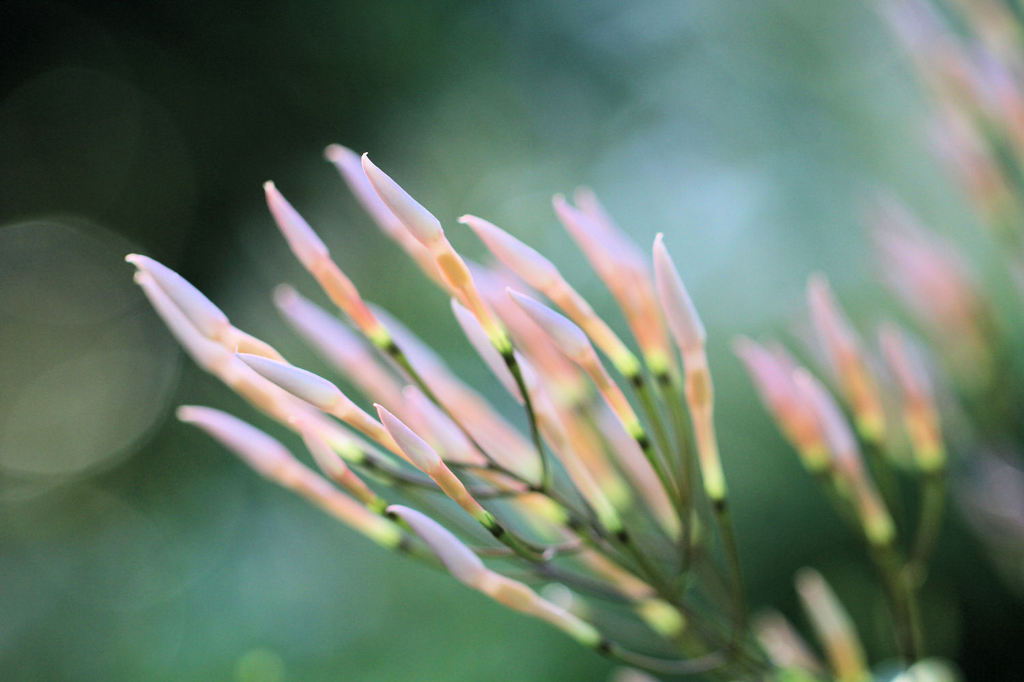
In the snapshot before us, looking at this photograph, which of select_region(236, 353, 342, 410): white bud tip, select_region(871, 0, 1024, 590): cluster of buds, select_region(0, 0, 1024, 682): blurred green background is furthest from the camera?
select_region(0, 0, 1024, 682): blurred green background

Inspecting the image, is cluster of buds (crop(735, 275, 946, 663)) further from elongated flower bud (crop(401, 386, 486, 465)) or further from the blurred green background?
the blurred green background

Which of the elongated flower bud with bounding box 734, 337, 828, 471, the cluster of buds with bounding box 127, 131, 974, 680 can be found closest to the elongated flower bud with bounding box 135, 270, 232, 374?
the cluster of buds with bounding box 127, 131, 974, 680

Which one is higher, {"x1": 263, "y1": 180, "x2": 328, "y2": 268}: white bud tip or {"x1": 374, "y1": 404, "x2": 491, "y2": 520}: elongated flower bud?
{"x1": 263, "y1": 180, "x2": 328, "y2": 268}: white bud tip

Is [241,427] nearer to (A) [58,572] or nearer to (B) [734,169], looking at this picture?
(A) [58,572]

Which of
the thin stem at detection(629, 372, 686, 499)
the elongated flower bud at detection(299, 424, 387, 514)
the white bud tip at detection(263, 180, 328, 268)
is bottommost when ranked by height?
the elongated flower bud at detection(299, 424, 387, 514)

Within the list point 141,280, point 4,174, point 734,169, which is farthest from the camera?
point 4,174

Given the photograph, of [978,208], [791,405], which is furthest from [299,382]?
[978,208]

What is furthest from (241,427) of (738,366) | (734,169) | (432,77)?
(432,77)
